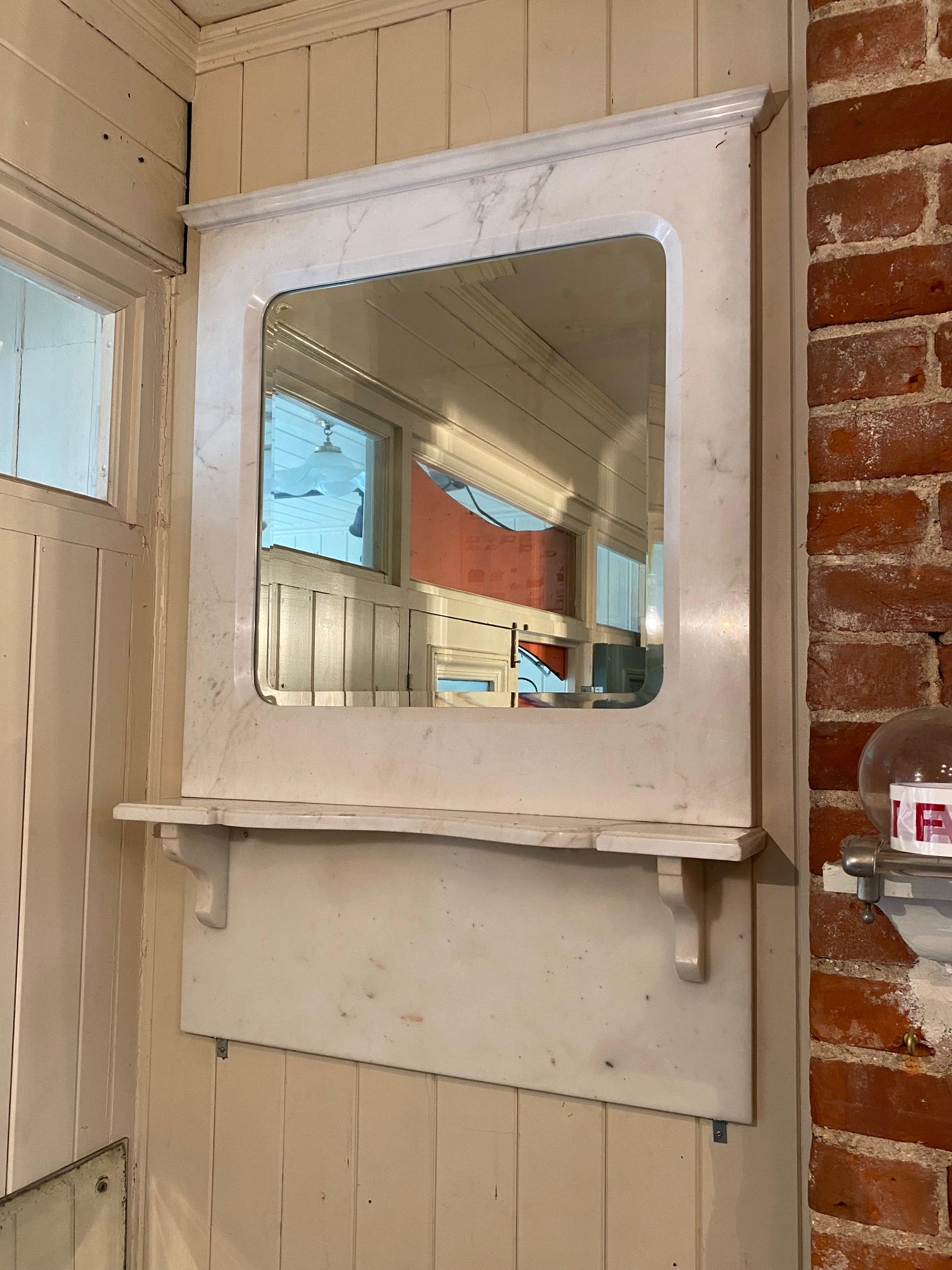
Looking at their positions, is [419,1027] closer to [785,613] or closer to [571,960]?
[571,960]

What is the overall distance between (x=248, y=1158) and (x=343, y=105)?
4.76 feet

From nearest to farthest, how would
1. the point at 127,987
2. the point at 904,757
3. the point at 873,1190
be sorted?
the point at 904,757 → the point at 873,1190 → the point at 127,987

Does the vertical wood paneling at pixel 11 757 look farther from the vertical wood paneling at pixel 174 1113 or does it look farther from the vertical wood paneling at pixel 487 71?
the vertical wood paneling at pixel 487 71

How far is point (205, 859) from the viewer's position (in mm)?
1341

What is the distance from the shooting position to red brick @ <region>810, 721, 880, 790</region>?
94 cm

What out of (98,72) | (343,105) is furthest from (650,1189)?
(98,72)

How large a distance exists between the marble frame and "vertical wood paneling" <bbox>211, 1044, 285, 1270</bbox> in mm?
376

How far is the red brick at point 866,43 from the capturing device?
37.1 inches

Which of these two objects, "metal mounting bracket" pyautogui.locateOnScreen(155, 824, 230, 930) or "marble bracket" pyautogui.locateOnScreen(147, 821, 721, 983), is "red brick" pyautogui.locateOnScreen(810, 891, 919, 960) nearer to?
"marble bracket" pyautogui.locateOnScreen(147, 821, 721, 983)

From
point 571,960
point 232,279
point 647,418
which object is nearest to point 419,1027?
point 571,960

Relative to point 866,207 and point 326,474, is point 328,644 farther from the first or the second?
point 866,207

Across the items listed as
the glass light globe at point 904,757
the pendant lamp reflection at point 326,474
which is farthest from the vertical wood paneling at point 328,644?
the glass light globe at point 904,757

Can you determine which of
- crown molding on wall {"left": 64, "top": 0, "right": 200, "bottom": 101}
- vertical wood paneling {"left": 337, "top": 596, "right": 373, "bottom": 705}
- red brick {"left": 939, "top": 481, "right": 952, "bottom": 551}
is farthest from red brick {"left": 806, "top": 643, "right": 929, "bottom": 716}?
crown molding on wall {"left": 64, "top": 0, "right": 200, "bottom": 101}

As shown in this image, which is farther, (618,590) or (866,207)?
(618,590)
